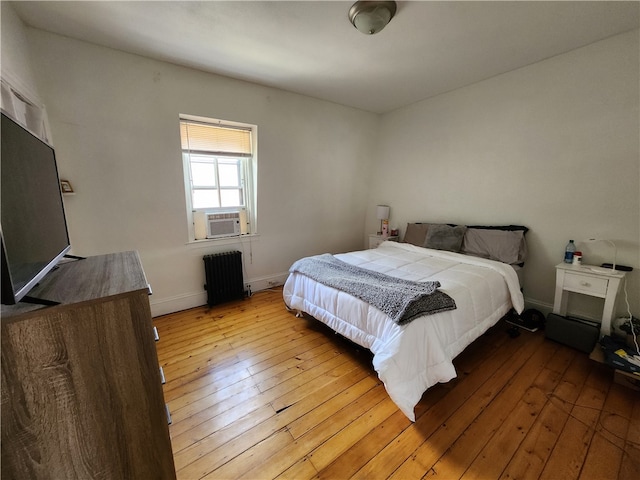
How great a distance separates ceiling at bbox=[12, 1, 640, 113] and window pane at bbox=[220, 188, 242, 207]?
127 centimetres

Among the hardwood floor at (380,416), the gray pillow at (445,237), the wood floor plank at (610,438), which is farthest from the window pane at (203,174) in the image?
the wood floor plank at (610,438)

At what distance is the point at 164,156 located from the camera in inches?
101

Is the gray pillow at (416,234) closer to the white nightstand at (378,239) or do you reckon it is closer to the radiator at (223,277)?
the white nightstand at (378,239)

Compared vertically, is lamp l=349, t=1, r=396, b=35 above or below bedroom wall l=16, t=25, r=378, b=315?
above

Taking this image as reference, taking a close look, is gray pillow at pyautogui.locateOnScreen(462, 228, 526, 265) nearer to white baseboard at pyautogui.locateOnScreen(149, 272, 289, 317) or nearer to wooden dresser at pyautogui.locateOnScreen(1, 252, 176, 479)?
white baseboard at pyautogui.locateOnScreen(149, 272, 289, 317)

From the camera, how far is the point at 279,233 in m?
3.47

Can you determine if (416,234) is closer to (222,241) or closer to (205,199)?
(222,241)

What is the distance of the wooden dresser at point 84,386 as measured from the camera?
0.67 metres

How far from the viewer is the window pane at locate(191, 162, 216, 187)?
9.30 feet

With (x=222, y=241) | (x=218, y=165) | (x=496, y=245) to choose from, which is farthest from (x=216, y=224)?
(x=496, y=245)

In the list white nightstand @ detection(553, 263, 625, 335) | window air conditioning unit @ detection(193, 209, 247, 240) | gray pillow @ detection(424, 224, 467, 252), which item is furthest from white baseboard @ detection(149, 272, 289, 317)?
white nightstand @ detection(553, 263, 625, 335)

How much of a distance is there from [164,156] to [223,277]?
145cm

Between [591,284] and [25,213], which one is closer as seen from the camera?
[25,213]

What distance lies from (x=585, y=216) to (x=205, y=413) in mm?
3567
